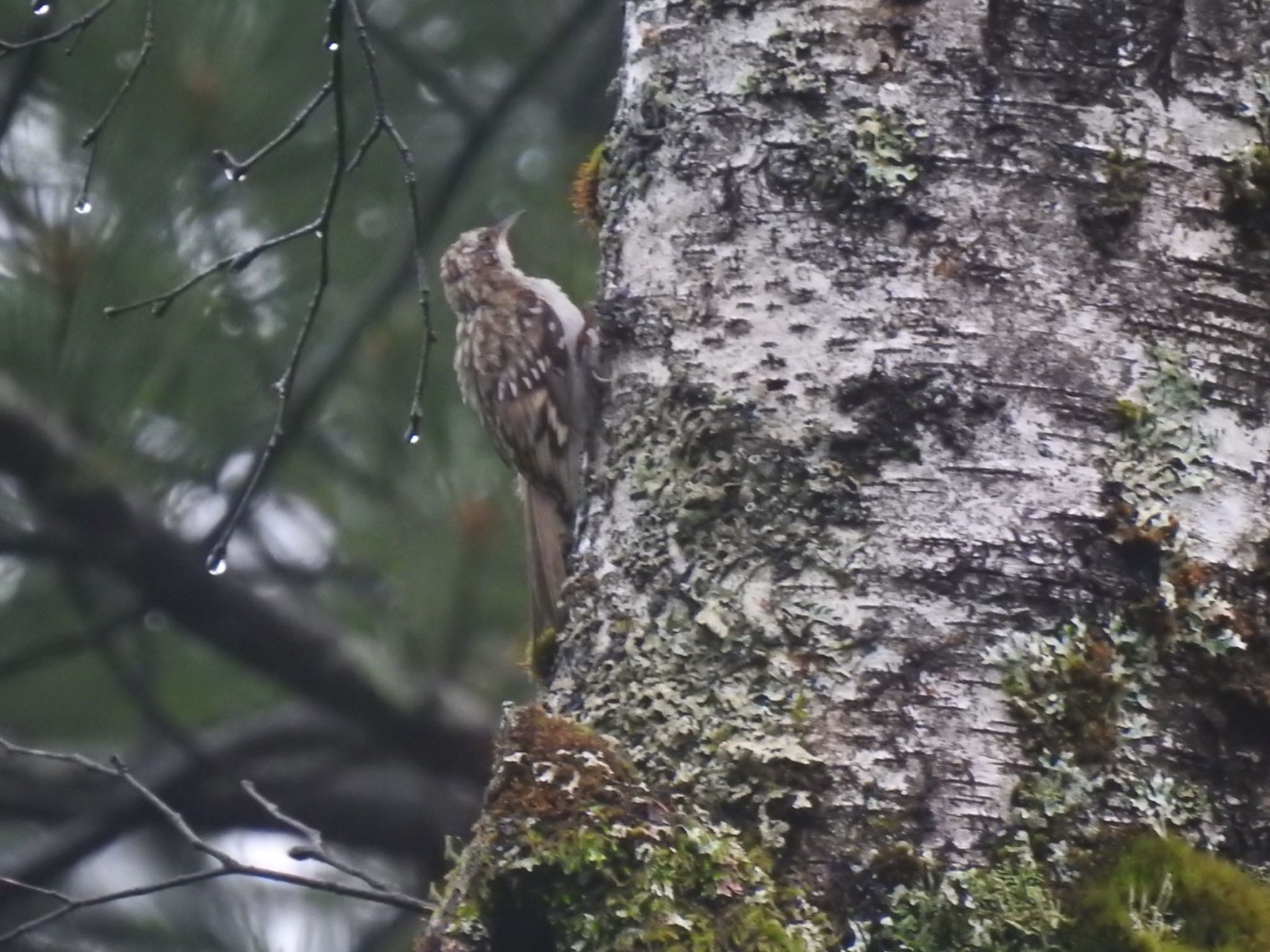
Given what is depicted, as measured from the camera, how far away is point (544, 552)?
11.9 ft

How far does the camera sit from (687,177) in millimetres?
2309

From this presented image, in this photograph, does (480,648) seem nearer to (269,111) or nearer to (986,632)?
(269,111)

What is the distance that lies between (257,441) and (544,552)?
902 mm

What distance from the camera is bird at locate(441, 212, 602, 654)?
369 centimetres

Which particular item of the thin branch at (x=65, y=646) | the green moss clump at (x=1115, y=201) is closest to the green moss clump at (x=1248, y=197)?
the green moss clump at (x=1115, y=201)

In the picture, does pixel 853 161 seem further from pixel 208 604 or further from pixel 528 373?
pixel 208 604

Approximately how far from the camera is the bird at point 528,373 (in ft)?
12.1

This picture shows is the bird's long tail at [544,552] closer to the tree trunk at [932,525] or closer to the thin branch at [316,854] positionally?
the thin branch at [316,854]

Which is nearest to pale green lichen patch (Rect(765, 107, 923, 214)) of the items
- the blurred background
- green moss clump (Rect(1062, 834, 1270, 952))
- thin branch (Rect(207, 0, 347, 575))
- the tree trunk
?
the tree trunk

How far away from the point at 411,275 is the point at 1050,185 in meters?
2.37

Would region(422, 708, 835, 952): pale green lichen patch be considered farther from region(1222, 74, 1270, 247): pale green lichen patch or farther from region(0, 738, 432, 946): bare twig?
region(1222, 74, 1270, 247): pale green lichen patch

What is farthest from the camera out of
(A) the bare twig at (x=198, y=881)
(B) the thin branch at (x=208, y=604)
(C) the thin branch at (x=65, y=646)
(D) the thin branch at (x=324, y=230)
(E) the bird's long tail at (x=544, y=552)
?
(C) the thin branch at (x=65, y=646)

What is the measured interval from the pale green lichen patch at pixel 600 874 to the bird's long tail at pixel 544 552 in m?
1.00

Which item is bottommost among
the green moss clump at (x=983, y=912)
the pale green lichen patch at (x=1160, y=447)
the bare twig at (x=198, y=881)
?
the green moss clump at (x=983, y=912)
